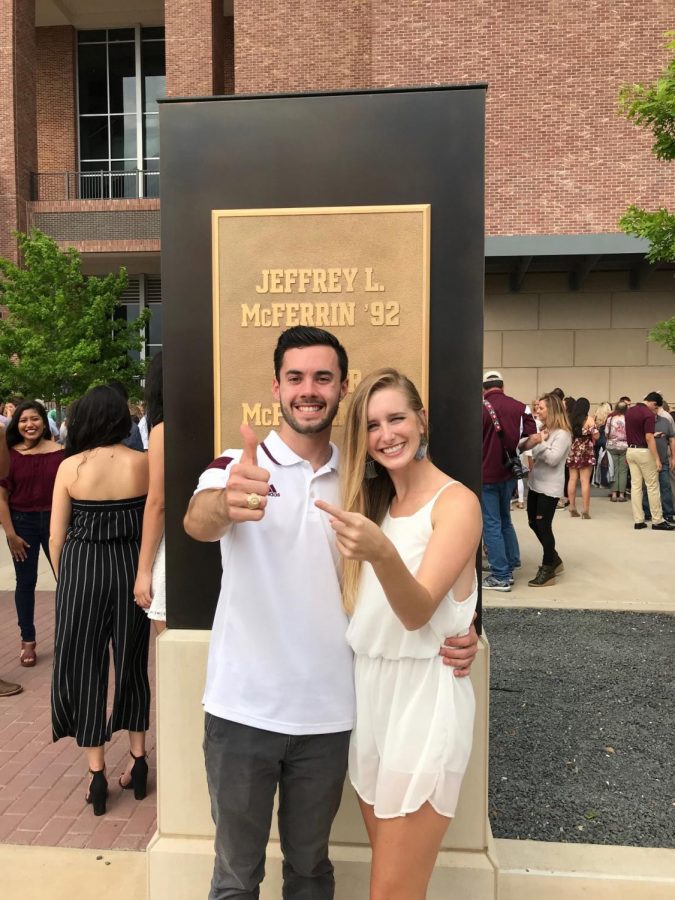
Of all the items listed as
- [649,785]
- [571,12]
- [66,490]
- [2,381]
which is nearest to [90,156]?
[2,381]

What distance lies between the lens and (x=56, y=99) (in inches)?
966

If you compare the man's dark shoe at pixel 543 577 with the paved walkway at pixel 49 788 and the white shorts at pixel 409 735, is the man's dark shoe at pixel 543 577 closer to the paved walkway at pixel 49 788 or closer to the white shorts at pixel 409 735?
the paved walkway at pixel 49 788

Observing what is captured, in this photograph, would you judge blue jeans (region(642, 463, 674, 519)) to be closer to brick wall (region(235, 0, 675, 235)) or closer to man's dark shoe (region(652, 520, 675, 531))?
man's dark shoe (region(652, 520, 675, 531))

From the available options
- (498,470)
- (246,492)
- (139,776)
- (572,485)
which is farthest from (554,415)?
(246,492)

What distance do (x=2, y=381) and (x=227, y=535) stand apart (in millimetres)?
16650

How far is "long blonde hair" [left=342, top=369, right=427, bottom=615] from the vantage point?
6.33 feet

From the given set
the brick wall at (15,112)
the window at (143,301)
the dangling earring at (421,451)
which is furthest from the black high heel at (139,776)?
the window at (143,301)

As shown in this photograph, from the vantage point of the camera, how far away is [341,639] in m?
2.01

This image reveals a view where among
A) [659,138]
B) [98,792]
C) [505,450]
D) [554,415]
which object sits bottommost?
[98,792]

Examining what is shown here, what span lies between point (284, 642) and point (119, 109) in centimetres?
2732

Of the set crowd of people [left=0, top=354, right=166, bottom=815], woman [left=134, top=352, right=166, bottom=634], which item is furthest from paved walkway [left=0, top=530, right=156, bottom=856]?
woman [left=134, top=352, right=166, bottom=634]

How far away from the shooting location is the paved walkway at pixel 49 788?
3.18 m

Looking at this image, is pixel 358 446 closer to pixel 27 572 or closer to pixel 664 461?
pixel 27 572

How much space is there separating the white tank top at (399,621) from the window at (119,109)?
25125mm
